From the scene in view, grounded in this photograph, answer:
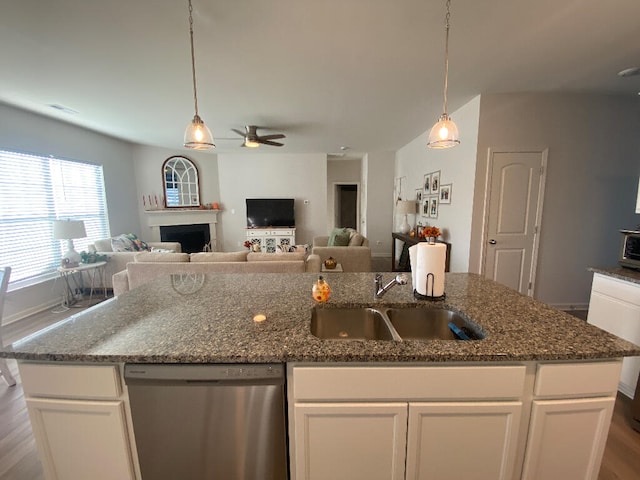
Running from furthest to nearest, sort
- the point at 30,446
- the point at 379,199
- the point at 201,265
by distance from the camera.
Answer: the point at 379,199
the point at 201,265
the point at 30,446

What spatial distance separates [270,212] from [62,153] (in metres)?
3.75

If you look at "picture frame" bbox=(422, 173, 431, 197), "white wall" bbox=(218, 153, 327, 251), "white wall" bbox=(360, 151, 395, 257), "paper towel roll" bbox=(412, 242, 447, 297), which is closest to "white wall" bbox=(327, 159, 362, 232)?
"white wall" bbox=(360, 151, 395, 257)

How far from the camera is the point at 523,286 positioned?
Result: 10.6 ft

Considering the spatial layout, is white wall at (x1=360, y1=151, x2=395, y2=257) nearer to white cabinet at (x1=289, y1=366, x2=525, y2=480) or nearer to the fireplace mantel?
the fireplace mantel

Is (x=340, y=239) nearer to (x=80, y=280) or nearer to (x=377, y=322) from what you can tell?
(x=377, y=322)

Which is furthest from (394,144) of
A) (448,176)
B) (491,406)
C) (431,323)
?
(491,406)

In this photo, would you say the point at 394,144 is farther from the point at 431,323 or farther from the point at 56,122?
the point at 56,122

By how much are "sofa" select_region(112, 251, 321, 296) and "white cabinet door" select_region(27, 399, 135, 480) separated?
1952mm

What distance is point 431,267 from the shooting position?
1350 mm

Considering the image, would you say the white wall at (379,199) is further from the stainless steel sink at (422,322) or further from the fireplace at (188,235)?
the stainless steel sink at (422,322)

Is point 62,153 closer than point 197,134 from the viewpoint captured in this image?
No

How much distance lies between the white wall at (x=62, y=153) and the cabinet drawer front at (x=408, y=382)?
4.40 metres

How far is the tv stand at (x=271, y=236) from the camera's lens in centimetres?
629

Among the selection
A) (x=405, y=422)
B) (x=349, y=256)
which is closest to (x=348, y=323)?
(x=405, y=422)
